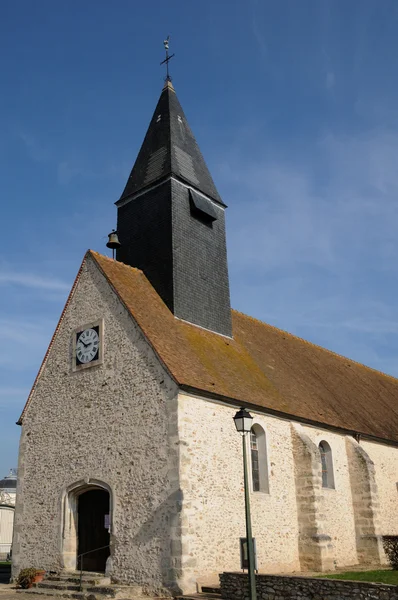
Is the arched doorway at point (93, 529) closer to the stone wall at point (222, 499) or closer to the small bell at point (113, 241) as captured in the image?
the stone wall at point (222, 499)

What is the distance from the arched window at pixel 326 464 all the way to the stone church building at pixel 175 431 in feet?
0.11

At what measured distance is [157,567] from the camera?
12.8 metres

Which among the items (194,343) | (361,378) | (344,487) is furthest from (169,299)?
(361,378)

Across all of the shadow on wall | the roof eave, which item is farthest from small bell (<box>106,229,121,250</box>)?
the shadow on wall

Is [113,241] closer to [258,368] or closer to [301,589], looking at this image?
[258,368]

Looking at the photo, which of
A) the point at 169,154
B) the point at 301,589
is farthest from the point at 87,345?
the point at 301,589

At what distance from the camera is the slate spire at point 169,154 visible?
19.3m

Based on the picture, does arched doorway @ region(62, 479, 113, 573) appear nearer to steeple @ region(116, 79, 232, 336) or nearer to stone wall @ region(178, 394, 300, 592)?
stone wall @ region(178, 394, 300, 592)

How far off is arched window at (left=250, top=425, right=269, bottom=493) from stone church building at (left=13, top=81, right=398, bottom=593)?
38 mm

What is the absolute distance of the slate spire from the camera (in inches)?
759

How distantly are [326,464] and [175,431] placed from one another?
7.08 m

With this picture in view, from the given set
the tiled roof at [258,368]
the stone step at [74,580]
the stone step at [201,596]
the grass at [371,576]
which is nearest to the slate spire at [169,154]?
the tiled roof at [258,368]

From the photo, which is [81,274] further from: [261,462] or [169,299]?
[261,462]

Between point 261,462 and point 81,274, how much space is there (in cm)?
766
